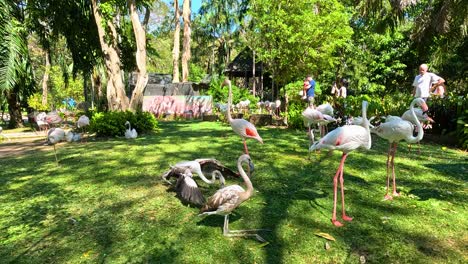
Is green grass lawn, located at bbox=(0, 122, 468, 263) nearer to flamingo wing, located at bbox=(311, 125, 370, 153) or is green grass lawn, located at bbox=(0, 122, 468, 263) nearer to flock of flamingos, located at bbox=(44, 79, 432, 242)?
flock of flamingos, located at bbox=(44, 79, 432, 242)

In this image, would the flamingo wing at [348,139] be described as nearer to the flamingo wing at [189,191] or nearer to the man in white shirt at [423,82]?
the flamingo wing at [189,191]

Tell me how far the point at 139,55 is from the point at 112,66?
3.79ft

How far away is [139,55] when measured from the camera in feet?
43.0

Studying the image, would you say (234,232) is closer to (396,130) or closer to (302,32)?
(396,130)

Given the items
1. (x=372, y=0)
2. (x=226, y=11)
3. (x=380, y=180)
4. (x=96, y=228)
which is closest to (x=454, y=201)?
(x=380, y=180)

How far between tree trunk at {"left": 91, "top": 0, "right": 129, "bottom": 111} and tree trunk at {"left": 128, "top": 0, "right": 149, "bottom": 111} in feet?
1.59

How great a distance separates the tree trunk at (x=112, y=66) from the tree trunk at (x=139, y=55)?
49cm

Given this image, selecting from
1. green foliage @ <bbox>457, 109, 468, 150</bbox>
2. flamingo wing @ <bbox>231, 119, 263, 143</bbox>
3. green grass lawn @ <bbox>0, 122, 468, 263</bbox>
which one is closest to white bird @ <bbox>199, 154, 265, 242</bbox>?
green grass lawn @ <bbox>0, 122, 468, 263</bbox>

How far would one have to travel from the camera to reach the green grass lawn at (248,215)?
3535mm

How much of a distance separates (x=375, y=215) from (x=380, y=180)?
172 centimetres

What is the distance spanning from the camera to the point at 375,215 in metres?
4.36

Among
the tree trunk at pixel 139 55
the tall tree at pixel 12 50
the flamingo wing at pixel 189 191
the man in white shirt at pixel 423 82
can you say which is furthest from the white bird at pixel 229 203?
the tall tree at pixel 12 50

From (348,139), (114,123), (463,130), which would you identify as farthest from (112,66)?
(463,130)

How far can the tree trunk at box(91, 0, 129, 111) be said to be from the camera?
1276 centimetres
